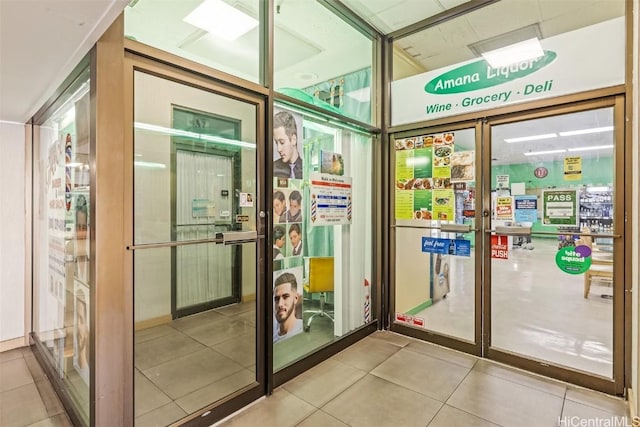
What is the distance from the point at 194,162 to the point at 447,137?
243 centimetres

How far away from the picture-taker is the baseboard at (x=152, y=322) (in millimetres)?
1868

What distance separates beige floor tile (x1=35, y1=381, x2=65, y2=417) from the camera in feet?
7.34

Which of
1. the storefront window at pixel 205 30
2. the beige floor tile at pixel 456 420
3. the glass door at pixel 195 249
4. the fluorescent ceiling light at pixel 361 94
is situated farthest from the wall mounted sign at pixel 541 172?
the storefront window at pixel 205 30

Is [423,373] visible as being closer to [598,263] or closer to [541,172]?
[598,263]

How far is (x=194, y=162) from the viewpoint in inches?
82.7

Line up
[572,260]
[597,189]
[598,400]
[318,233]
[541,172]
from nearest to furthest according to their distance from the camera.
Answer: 1. [598,400]
2. [597,189]
3. [572,260]
4. [541,172]
5. [318,233]

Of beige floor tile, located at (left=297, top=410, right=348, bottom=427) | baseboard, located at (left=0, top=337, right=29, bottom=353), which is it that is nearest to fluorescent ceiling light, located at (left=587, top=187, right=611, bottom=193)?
beige floor tile, located at (left=297, top=410, right=348, bottom=427)

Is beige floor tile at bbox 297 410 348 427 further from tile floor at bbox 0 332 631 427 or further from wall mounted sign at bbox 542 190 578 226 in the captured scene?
wall mounted sign at bbox 542 190 578 226

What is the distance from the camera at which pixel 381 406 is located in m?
2.32

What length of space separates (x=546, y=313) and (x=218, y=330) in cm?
282

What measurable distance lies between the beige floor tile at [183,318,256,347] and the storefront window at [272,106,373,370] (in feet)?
0.87

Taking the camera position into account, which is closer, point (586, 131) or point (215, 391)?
point (215, 391)

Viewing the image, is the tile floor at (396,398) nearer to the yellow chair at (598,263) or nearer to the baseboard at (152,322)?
the baseboard at (152,322)

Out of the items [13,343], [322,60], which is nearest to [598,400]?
[322,60]
